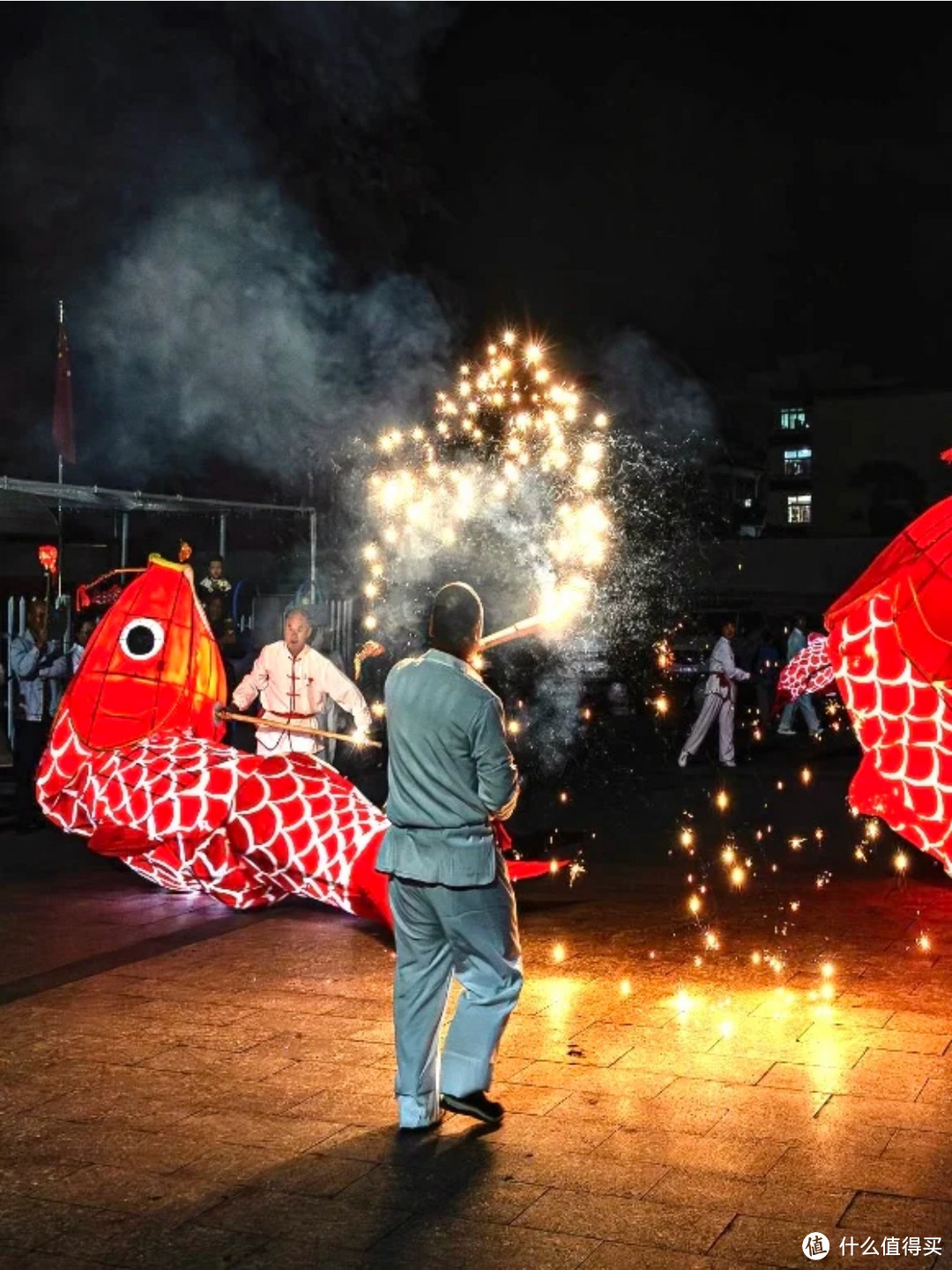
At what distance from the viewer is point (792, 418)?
55969mm

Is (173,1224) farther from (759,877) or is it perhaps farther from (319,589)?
(319,589)

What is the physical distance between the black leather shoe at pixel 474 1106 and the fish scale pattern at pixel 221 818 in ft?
8.21

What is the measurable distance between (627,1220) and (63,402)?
45.0ft

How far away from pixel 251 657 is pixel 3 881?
6686 millimetres

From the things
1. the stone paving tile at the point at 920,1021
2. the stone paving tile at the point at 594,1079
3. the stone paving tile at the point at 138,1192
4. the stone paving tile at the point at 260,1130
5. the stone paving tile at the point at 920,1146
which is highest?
the stone paving tile at the point at 920,1021

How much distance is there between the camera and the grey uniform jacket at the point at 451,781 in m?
4.68

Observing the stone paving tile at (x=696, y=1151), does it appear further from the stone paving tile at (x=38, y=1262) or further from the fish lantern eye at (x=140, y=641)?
the fish lantern eye at (x=140, y=641)

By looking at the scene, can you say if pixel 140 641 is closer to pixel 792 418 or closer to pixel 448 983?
pixel 448 983

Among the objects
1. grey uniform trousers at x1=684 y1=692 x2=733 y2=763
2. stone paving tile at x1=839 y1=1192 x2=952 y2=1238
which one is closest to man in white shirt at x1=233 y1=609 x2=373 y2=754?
stone paving tile at x1=839 y1=1192 x2=952 y2=1238

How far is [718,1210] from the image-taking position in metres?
4.00

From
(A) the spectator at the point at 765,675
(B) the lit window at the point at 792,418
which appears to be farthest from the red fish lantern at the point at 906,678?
(B) the lit window at the point at 792,418

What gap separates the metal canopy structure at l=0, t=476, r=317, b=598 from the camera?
45.3ft

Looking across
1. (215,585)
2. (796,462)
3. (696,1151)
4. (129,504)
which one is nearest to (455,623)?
(696,1151)

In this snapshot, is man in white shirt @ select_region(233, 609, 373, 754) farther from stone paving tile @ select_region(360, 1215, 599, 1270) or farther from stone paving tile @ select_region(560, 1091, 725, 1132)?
stone paving tile @ select_region(360, 1215, 599, 1270)
